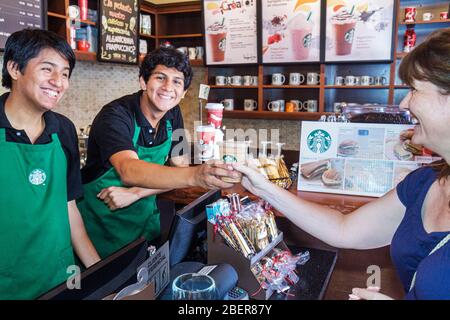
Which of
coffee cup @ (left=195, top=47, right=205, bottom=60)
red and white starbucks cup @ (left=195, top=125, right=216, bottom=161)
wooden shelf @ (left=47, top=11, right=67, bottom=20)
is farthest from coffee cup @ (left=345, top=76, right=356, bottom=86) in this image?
red and white starbucks cup @ (left=195, top=125, right=216, bottom=161)

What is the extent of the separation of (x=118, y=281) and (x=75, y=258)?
75cm

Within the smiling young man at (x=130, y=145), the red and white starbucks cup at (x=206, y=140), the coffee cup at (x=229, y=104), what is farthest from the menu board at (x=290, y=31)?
the red and white starbucks cup at (x=206, y=140)

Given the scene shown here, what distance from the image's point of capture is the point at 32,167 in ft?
4.26

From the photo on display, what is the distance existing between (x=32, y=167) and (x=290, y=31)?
3203 millimetres

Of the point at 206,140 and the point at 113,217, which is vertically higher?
the point at 206,140

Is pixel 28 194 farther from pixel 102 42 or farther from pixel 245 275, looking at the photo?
pixel 102 42

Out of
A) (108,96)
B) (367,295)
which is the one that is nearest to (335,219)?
(367,295)

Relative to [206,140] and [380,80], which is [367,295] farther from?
[380,80]

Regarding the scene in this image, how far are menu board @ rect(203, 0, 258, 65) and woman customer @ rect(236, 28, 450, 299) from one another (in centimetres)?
310

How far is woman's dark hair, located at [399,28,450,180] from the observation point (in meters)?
0.91

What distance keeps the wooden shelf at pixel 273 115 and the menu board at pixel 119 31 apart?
3.98 ft

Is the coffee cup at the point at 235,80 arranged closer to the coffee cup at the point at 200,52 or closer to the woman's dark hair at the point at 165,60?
the coffee cup at the point at 200,52

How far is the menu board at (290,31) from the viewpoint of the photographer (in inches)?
150
